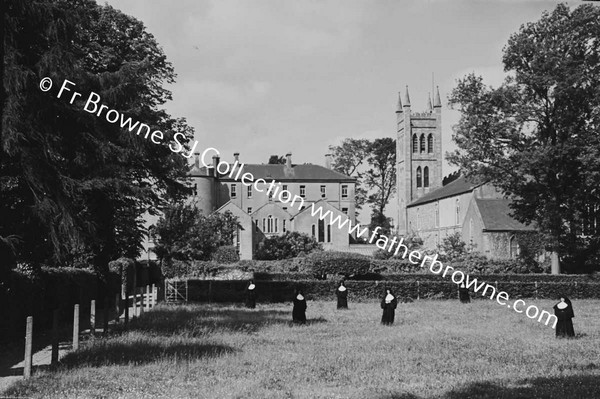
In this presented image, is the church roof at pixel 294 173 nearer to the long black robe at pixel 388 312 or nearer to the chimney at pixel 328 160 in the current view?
the chimney at pixel 328 160

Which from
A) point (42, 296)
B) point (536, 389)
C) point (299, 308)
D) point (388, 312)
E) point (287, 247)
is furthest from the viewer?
point (287, 247)

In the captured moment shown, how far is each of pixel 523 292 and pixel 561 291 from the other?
2.19m

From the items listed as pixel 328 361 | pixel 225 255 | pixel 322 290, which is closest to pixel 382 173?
pixel 225 255

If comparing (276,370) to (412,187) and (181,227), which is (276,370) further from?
(412,187)

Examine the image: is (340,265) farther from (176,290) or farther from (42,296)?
(42,296)

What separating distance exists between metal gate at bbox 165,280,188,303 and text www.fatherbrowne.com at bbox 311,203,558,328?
432 inches

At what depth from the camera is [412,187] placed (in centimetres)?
9612

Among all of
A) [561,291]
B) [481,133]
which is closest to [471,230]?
[481,133]

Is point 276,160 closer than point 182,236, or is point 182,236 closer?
point 182,236

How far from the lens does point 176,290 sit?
35.1 meters

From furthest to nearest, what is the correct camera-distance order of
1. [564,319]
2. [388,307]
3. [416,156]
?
1. [416,156]
2. [388,307]
3. [564,319]

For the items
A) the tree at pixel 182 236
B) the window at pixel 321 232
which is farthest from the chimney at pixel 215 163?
the tree at pixel 182 236

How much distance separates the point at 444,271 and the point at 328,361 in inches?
1345

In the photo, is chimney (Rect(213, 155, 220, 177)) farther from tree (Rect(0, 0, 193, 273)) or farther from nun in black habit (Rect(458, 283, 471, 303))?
tree (Rect(0, 0, 193, 273))
